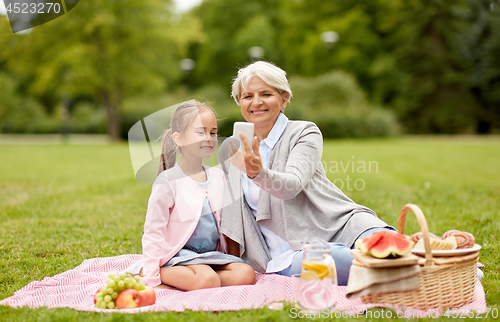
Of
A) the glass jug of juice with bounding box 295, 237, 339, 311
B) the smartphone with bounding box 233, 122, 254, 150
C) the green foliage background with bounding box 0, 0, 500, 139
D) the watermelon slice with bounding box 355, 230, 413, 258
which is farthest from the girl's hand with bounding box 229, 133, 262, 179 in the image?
the green foliage background with bounding box 0, 0, 500, 139

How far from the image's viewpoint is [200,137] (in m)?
3.25

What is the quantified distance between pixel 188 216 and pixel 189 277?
1.40 feet

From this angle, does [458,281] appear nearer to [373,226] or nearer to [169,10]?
[373,226]

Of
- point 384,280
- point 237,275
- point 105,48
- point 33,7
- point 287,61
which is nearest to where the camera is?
point 384,280

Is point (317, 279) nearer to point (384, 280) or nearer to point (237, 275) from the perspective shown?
point (384, 280)

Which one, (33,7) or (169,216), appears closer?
(169,216)

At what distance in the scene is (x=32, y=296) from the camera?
320 cm

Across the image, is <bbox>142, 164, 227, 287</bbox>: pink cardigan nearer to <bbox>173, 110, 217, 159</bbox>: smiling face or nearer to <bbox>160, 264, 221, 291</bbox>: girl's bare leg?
<bbox>160, 264, 221, 291</bbox>: girl's bare leg

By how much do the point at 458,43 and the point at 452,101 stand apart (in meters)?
4.17

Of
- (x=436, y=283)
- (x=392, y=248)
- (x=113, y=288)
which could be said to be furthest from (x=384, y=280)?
(x=113, y=288)

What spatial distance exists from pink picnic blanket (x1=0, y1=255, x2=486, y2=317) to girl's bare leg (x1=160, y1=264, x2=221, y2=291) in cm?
7

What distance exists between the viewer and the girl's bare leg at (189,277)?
126 inches

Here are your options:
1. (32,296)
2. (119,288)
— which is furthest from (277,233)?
(32,296)

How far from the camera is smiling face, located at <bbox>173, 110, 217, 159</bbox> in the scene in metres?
3.25
